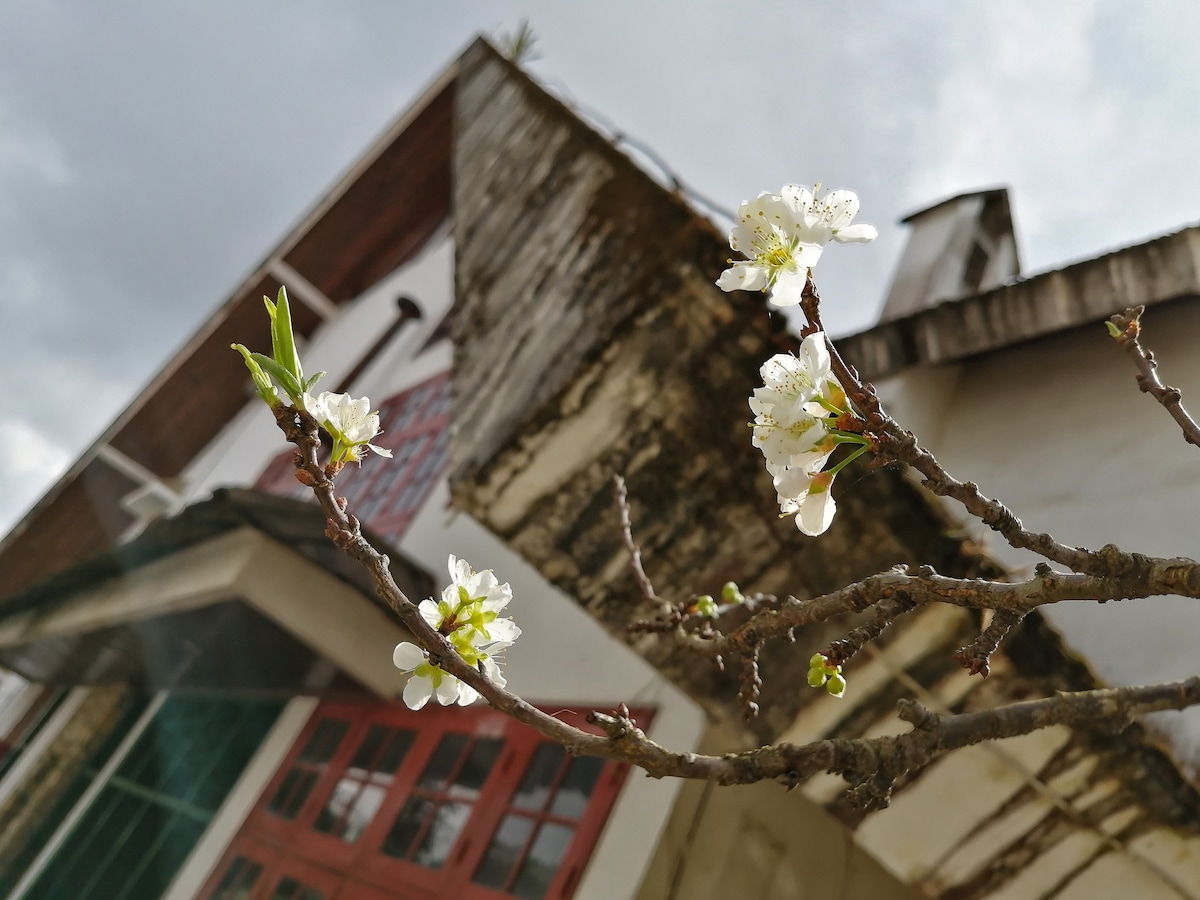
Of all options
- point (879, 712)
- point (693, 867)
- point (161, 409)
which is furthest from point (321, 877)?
point (161, 409)

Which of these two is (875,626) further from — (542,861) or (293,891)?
(293,891)

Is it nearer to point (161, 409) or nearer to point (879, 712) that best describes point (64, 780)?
point (161, 409)

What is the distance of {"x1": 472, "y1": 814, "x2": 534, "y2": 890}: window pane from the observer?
348 centimetres

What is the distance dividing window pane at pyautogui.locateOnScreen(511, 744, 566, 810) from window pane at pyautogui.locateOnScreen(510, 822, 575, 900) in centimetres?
15

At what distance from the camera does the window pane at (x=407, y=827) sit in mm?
4020

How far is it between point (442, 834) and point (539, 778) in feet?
2.06

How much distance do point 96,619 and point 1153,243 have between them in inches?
254

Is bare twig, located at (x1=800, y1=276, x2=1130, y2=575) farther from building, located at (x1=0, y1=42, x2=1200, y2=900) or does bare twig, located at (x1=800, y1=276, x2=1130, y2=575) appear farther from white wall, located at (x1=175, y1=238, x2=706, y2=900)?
white wall, located at (x1=175, y1=238, x2=706, y2=900)

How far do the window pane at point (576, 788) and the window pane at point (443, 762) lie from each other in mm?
832

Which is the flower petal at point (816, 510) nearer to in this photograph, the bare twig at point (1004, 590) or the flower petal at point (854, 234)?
the bare twig at point (1004, 590)

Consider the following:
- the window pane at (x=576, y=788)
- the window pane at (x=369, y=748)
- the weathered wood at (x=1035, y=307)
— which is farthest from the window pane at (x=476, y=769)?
the weathered wood at (x=1035, y=307)

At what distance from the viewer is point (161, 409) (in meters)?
9.09

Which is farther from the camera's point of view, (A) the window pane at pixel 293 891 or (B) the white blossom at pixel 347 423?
(A) the window pane at pixel 293 891

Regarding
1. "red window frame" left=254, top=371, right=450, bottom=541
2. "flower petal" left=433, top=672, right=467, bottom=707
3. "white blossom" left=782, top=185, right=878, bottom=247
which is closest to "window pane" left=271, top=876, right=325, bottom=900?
"red window frame" left=254, top=371, right=450, bottom=541
